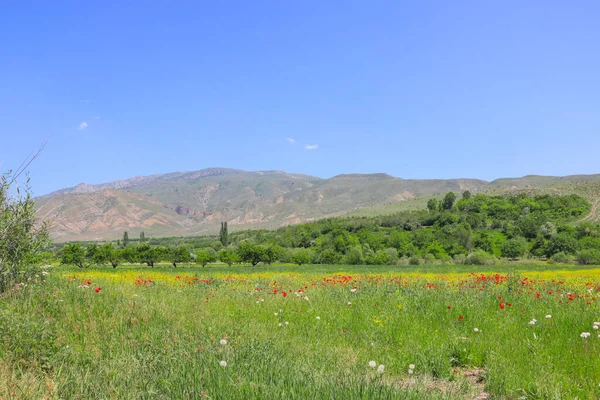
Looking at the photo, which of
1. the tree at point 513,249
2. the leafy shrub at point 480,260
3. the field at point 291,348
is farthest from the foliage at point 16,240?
the tree at point 513,249

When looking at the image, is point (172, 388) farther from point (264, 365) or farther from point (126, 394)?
point (264, 365)

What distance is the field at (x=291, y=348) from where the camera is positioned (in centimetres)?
440

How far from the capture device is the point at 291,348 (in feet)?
Answer: 21.0

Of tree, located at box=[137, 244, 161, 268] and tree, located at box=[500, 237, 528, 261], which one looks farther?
tree, located at box=[500, 237, 528, 261]

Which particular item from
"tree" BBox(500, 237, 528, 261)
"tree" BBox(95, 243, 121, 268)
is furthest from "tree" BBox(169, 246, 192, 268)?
"tree" BBox(500, 237, 528, 261)

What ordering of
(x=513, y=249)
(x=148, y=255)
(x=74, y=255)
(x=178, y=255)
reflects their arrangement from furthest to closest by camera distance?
(x=513, y=249), (x=178, y=255), (x=148, y=255), (x=74, y=255)

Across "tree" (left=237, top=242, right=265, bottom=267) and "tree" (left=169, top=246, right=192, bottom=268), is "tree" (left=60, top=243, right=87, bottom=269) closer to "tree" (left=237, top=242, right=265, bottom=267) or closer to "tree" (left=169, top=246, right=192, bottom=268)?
"tree" (left=169, top=246, right=192, bottom=268)

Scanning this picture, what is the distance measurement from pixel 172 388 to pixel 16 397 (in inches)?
54.6

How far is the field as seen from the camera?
14.4 feet

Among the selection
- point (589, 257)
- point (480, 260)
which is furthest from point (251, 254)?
point (589, 257)

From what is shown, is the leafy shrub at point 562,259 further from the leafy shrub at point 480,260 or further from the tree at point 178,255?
the tree at point 178,255

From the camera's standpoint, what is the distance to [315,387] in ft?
13.6

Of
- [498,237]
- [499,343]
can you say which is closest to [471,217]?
[498,237]

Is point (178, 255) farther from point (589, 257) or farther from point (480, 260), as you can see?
point (589, 257)
